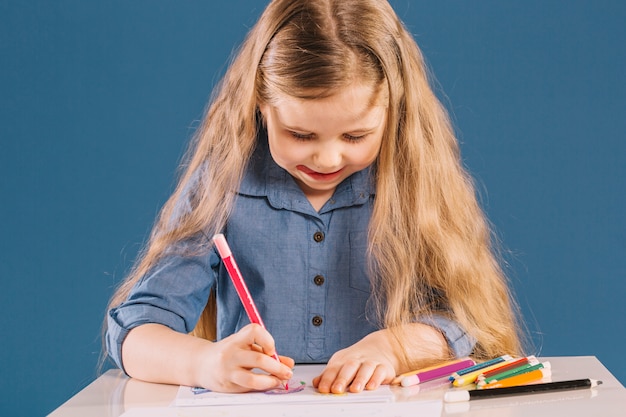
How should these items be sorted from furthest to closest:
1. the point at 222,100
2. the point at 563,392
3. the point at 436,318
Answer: the point at 222,100 → the point at 436,318 → the point at 563,392

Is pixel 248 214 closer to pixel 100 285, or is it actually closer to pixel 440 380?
pixel 440 380

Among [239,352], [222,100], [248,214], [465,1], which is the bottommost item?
[239,352]

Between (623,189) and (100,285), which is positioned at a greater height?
(623,189)

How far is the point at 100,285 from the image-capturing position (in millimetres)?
1814

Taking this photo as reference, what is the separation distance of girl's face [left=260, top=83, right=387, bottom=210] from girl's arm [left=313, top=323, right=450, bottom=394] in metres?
0.18

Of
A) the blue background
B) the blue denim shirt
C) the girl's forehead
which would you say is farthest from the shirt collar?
the blue background

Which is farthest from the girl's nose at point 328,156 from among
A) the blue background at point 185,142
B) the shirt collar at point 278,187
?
the blue background at point 185,142

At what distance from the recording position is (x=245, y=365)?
86 centimetres

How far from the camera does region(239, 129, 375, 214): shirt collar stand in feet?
3.60

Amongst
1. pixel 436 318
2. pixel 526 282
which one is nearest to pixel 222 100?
pixel 436 318

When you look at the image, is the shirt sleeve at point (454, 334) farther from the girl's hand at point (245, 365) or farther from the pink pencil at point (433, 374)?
the girl's hand at point (245, 365)

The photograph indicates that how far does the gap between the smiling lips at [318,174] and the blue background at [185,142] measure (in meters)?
0.74

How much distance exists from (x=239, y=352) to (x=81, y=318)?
1017 mm

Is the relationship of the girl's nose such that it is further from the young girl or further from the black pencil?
the black pencil
